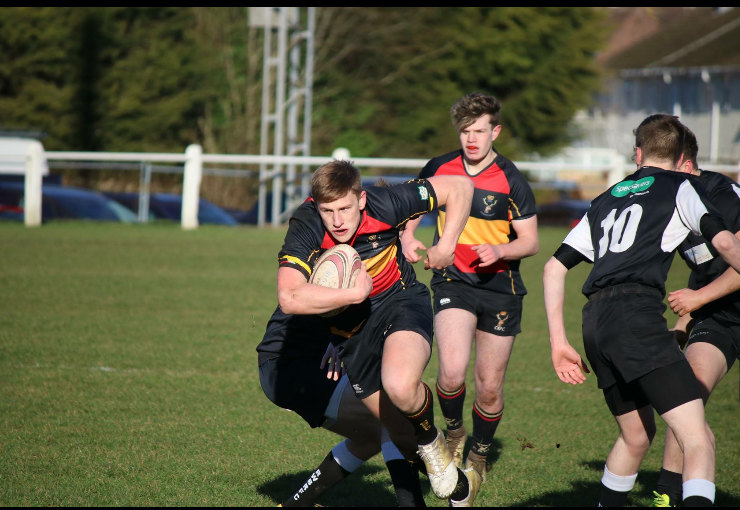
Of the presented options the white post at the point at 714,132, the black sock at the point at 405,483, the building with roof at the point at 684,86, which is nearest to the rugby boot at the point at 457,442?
the black sock at the point at 405,483

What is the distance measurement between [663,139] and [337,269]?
1657 millimetres

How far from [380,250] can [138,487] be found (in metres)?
1.82

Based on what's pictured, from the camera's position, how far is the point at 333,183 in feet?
12.5

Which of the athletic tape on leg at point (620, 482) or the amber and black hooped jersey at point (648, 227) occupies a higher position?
the amber and black hooped jersey at point (648, 227)

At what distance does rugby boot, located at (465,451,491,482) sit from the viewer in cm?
490

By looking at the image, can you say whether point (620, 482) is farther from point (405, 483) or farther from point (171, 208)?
point (171, 208)

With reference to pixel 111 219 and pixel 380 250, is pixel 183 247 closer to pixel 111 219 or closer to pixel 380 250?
pixel 111 219

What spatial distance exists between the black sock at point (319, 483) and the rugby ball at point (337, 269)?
882 millimetres

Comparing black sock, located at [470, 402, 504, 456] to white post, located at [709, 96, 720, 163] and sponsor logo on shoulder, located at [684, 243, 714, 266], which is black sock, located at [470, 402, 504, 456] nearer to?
sponsor logo on shoulder, located at [684, 243, 714, 266]

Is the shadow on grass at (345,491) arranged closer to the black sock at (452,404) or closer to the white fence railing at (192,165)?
the black sock at (452,404)

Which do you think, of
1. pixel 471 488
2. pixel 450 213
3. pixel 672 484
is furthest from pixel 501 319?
pixel 672 484

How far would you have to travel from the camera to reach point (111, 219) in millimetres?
17453

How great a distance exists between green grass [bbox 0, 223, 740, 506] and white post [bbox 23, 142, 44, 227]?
5.64 metres

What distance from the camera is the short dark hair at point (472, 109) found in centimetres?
516
